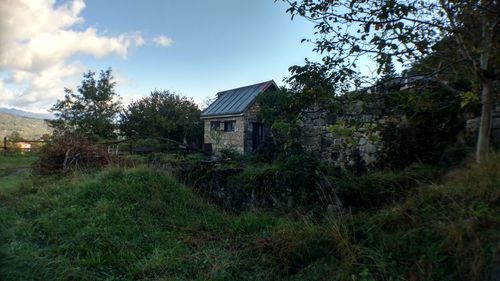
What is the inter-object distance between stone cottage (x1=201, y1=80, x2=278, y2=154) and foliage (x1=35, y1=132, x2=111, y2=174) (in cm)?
747

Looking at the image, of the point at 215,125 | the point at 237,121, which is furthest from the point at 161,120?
the point at 237,121

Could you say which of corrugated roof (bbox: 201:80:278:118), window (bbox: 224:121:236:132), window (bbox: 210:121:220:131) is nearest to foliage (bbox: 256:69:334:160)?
corrugated roof (bbox: 201:80:278:118)

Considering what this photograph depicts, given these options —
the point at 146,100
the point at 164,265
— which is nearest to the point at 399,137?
the point at 164,265

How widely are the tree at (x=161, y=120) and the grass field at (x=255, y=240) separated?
16.9 m

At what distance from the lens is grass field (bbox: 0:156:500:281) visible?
2.88 meters

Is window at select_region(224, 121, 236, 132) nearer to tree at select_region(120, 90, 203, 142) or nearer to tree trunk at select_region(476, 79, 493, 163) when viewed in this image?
tree at select_region(120, 90, 203, 142)

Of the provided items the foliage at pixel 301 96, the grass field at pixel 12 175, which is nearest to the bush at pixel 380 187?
the foliage at pixel 301 96

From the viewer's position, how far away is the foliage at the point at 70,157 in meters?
8.77

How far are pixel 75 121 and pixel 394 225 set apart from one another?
2315 cm

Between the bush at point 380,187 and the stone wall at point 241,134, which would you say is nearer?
the bush at point 380,187

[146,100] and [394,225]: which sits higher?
[146,100]

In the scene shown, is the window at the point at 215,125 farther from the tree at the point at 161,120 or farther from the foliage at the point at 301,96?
the foliage at the point at 301,96

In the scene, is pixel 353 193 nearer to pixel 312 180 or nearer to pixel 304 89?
pixel 312 180

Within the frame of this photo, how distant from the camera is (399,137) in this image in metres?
6.08
